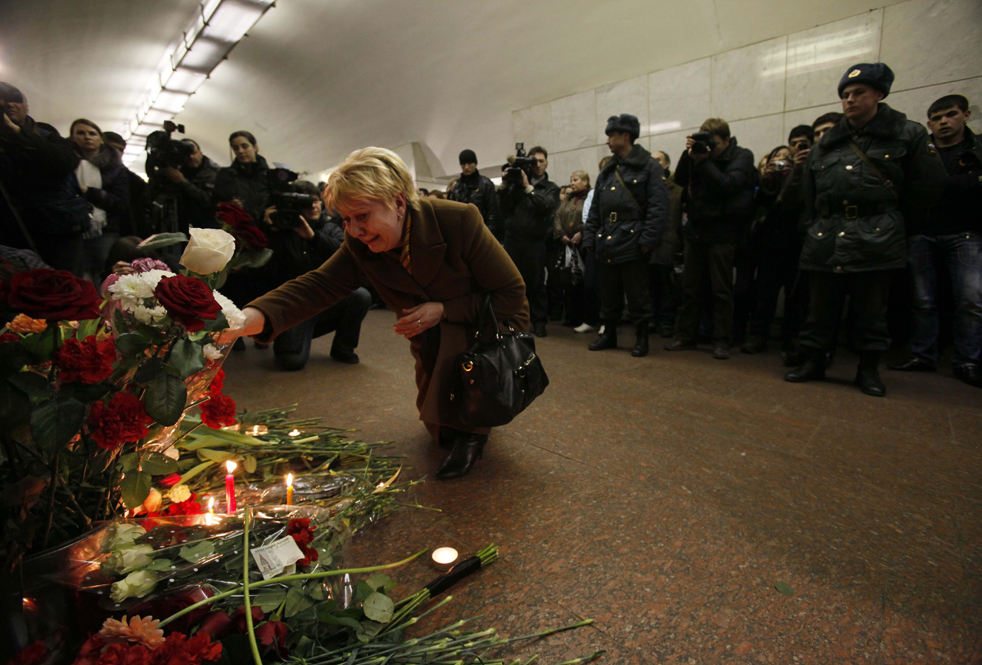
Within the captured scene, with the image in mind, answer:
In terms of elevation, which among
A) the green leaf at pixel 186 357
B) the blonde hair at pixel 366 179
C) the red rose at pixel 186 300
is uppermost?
the blonde hair at pixel 366 179

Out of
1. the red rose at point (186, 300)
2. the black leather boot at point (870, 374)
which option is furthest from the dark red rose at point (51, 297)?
the black leather boot at point (870, 374)

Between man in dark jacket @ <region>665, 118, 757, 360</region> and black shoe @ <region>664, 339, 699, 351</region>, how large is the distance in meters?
0.21

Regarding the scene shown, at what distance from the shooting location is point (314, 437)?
2.03 metres

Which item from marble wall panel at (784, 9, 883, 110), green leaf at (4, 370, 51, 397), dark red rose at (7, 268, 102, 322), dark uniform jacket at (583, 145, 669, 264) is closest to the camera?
dark red rose at (7, 268, 102, 322)

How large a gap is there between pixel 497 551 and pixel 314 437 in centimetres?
92

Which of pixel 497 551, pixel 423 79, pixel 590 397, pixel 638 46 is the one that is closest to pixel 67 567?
pixel 497 551

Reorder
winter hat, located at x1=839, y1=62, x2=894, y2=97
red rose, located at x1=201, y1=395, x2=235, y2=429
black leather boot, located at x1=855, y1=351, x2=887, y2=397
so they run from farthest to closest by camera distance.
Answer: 1. black leather boot, located at x1=855, y1=351, x2=887, y2=397
2. winter hat, located at x1=839, y1=62, x2=894, y2=97
3. red rose, located at x1=201, y1=395, x2=235, y2=429

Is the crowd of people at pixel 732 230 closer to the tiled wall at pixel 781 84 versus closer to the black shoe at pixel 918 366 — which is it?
the black shoe at pixel 918 366

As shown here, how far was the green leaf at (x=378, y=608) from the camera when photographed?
1.06m

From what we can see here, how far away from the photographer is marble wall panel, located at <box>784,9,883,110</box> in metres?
4.30

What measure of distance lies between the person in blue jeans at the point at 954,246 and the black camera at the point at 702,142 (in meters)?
1.35

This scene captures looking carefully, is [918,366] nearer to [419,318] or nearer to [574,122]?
[419,318]

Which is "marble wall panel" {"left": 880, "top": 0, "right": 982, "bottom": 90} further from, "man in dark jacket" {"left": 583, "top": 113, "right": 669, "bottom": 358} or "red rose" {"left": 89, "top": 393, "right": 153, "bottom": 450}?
"red rose" {"left": 89, "top": 393, "right": 153, "bottom": 450}

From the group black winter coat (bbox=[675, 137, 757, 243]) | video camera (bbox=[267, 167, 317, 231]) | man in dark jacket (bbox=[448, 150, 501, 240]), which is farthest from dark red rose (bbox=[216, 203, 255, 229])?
man in dark jacket (bbox=[448, 150, 501, 240])
